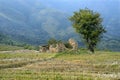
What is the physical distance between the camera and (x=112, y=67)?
2085 inches

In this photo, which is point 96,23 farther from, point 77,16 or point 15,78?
point 15,78

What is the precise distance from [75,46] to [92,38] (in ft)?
26.1

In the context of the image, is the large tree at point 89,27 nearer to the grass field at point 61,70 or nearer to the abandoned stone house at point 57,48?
the abandoned stone house at point 57,48

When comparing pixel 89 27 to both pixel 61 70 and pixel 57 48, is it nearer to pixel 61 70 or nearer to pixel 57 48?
pixel 57 48

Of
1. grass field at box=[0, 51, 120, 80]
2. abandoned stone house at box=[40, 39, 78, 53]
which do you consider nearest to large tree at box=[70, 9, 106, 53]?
abandoned stone house at box=[40, 39, 78, 53]

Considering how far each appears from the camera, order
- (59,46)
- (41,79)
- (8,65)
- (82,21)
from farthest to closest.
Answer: (82,21)
(59,46)
(8,65)
(41,79)

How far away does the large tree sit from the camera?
11738 centimetres

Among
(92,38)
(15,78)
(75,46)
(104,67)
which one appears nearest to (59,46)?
(75,46)

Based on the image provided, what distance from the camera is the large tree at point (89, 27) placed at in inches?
4621

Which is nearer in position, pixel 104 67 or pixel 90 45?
pixel 104 67

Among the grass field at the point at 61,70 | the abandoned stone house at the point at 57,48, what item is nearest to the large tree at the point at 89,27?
the abandoned stone house at the point at 57,48

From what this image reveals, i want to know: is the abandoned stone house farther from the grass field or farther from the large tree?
the grass field

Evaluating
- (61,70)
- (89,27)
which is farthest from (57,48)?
(61,70)

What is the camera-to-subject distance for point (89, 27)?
388 ft
